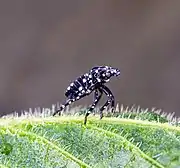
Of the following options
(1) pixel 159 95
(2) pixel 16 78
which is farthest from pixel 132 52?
(2) pixel 16 78

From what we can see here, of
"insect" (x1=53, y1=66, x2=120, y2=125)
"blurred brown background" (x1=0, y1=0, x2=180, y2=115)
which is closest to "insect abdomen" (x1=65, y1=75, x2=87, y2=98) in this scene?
"insect" (x1=53, y1=66, x2=120, y2=125)

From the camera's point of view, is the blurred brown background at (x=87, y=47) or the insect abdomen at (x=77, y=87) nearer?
the insect abdomen at (x=77, y=87)

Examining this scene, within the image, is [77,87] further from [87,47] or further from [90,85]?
[87,47]

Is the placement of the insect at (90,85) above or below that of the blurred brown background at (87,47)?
below

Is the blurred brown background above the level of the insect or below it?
above

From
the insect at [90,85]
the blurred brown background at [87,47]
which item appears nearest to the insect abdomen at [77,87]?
the insect at [90,85]

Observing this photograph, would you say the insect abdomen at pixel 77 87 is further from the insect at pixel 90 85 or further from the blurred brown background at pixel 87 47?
the blurred brown background at pixel 87 47

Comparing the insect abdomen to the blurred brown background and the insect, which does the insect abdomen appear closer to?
the insect

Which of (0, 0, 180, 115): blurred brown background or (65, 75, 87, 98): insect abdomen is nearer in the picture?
(65, 75, 87, 98): insect abdomen

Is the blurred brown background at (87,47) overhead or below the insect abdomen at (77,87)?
overhead
